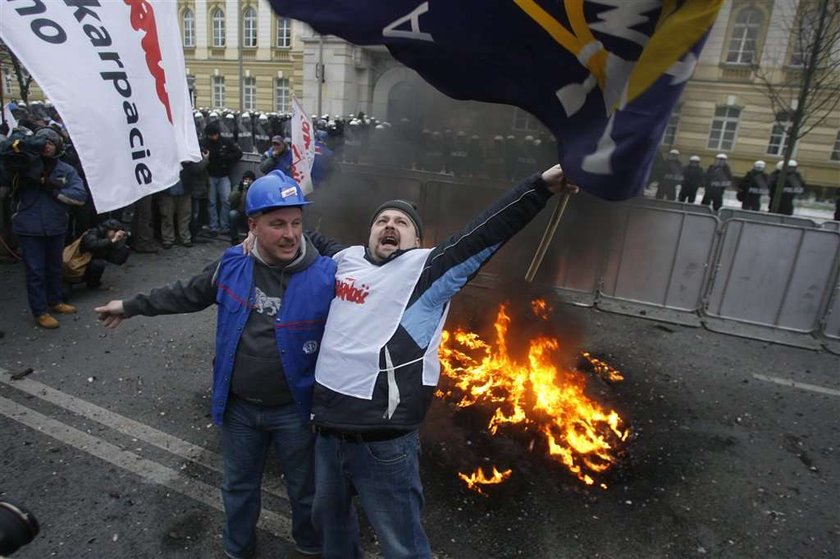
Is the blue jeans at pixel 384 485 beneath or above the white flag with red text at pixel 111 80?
beneath

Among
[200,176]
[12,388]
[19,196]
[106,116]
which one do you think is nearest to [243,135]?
[200,176]

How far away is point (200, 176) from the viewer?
29.2 ft

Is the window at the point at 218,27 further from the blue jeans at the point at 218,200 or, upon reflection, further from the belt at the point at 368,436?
the belt at the point at 368,436

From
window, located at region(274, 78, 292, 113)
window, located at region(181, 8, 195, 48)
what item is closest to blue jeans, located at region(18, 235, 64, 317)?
window, located at region(274, 78, 292, 113)

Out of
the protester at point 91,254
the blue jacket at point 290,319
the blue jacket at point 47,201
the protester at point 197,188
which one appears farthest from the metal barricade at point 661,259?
the protester at point 197,188

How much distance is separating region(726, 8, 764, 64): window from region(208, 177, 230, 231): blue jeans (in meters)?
12.6

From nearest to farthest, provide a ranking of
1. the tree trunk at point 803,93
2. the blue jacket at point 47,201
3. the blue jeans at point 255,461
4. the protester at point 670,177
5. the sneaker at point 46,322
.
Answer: the blue jeans at point 255,461, the blue jacket at point 47,201, the sneaker at point 46,322, the tree trunk at point 803,93, the protester at point 670,177

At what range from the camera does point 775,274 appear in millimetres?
6418

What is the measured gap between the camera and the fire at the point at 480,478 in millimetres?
3389

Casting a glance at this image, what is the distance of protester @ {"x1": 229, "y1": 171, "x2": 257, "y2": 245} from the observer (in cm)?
784

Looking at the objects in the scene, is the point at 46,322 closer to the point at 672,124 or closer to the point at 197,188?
the point at 197,188

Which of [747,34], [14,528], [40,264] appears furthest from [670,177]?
[14,528]

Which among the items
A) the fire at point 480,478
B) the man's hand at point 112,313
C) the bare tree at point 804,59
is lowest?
the fire at point 480,478

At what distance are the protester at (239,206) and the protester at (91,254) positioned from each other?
69.4 inches
